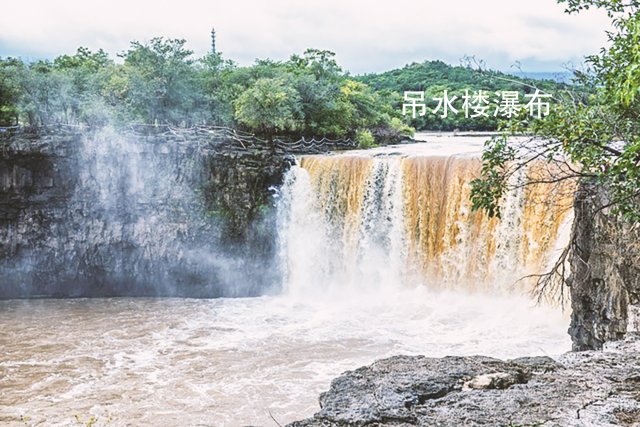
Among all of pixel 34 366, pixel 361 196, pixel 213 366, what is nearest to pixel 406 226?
pixel 361 196

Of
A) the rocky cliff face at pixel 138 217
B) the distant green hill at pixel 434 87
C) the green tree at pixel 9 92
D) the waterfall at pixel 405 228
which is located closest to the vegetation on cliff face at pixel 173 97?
the green tree at pixel 9 92

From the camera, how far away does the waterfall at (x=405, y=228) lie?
595 inches

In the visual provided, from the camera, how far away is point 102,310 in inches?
701

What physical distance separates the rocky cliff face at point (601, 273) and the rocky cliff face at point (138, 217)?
1067 centimetres

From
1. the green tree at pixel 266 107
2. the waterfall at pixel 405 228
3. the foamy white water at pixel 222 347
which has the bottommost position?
the foamy white water at pixel 222 347

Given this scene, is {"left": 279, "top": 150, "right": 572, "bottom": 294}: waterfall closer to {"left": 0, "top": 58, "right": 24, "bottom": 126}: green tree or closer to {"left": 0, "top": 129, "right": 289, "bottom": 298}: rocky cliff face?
{"left": 0, "top": 129, "right": 289, "bottom": 298}: rocky cliff face

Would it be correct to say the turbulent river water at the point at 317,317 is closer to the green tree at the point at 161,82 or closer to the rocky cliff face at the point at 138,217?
the rocky cliff face at the point at 138,217

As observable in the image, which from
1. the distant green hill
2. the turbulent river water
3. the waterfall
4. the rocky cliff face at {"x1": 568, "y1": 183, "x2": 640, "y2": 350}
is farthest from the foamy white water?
the distant green hill

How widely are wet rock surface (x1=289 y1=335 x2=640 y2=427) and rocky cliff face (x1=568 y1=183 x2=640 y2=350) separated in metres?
4.13

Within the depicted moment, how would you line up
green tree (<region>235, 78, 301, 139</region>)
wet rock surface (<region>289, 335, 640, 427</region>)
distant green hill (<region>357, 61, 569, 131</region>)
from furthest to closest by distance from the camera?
distant green hill (<region>357, 61, 569, 131</region>) < green tree (<region>235, 78, 301, 139</region>) < wet rock surface (<region>289, 335, 640, 427</region>)

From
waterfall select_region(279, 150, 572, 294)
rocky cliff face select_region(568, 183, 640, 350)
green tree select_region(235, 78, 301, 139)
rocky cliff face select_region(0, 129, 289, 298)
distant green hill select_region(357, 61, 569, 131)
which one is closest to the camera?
rocky cliff face select_region(568, 183, 640, 350)

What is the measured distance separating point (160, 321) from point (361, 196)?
20.7ft

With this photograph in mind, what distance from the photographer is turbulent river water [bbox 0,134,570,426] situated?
38.2 feet

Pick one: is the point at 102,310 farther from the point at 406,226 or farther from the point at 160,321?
the point at 406,226
